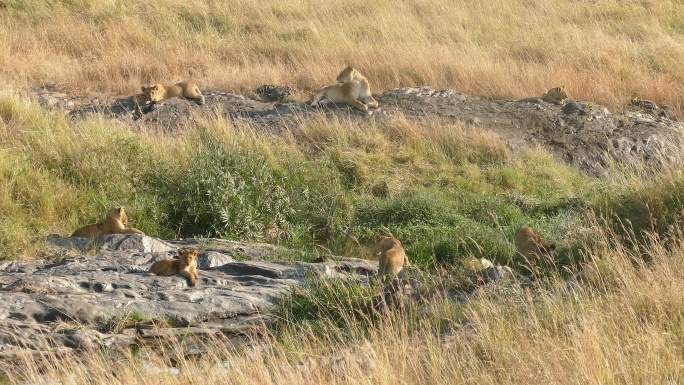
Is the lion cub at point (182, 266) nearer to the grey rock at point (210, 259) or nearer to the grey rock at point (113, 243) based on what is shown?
the grey rock at point (210, 259)

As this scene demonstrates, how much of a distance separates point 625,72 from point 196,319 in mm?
12700

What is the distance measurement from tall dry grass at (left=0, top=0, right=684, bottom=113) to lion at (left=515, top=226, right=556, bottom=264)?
8.11 metres

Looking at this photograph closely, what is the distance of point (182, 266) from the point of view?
8.77 meters

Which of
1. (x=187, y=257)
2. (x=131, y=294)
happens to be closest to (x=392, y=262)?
(x=187, y=257)

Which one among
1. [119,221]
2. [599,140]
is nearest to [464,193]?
[599,140]

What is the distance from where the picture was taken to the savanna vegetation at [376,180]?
18.7 feet

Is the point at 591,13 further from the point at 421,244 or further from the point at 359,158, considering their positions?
the point at 421,244

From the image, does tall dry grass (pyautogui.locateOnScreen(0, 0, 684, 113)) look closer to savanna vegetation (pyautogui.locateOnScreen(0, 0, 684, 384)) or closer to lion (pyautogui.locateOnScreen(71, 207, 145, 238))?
savanna vegetation (pyautogui.locateOnScreen(0, 0, 684, 384))

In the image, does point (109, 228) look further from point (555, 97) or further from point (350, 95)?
point (555, 97)

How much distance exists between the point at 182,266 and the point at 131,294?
1.96 ft

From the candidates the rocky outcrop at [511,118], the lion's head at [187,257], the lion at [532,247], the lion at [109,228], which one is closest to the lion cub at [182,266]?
the lion's head at [187,257]

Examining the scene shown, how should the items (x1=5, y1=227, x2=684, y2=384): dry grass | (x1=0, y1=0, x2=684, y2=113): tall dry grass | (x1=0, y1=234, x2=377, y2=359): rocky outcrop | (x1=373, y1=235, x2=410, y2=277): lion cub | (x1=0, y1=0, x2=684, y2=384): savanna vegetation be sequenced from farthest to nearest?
(x1=0, y1=0, x2=684, y2=113): tall dry grass < (x1=373, y1=235, x2=410, y2=277): lion cub < (x1=0, y1=234, x2=377, y2=359): rocky outcrop < (x1=0, y1=0, x2=684, y2=384): savanna vegetation < (x1=5, y1=227, x2=684, y2=384): dry grass

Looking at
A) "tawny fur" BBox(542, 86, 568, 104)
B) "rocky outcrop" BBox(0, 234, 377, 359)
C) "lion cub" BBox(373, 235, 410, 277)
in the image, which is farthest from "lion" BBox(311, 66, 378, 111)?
"lion cub" BBox(373, 235, 410, 277)

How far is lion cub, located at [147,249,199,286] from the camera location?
876 centimetres
